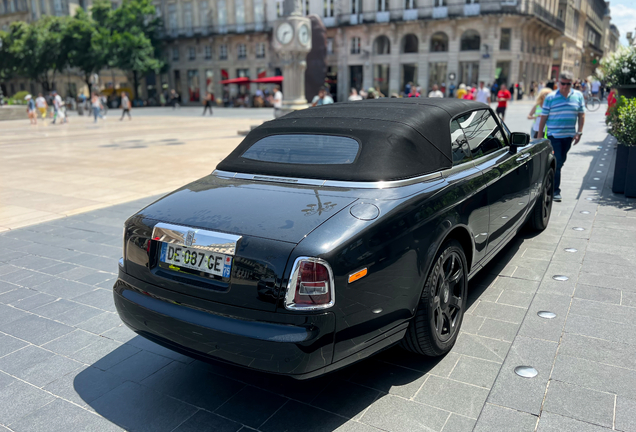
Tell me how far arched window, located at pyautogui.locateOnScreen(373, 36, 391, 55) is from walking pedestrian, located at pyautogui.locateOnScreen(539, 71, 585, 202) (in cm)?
4554

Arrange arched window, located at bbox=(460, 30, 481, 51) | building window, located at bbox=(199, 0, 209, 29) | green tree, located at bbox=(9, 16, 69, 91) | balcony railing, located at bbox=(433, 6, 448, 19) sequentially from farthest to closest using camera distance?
1. building window, located at bbox=(199, 0, 209, 29)
2. green tree, located at bbox=(9, 16, 69, 91)
3. balcony railing, located at bbox=(433, 6, 448, 19)
4. arched window, located at bbox=(460, 30, 481, 51)

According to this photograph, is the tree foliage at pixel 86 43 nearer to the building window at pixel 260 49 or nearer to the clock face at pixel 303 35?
the building window at pixel 260 49

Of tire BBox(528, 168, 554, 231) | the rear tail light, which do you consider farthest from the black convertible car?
tire BBox(528, 168, 554, 231)

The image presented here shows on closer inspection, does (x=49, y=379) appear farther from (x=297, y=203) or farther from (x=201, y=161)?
(x=201, y=161)

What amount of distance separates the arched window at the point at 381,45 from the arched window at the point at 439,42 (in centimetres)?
441

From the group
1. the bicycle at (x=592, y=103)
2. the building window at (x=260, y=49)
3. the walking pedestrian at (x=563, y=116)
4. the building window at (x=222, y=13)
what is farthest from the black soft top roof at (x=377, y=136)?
the building window at (x=222, y=13)

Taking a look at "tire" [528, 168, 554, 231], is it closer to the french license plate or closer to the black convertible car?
the black convertible car

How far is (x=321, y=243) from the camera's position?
248cm

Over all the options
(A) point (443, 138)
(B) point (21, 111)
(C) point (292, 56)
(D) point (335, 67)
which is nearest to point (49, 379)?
(A) point (443, 138)

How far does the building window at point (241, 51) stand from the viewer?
2283 inches

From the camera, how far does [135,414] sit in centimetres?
284

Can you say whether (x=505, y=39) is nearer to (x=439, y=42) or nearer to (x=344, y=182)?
(x=439, y=42)

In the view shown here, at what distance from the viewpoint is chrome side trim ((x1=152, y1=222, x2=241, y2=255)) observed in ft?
8.63

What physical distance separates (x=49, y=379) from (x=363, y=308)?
6.81 ft
